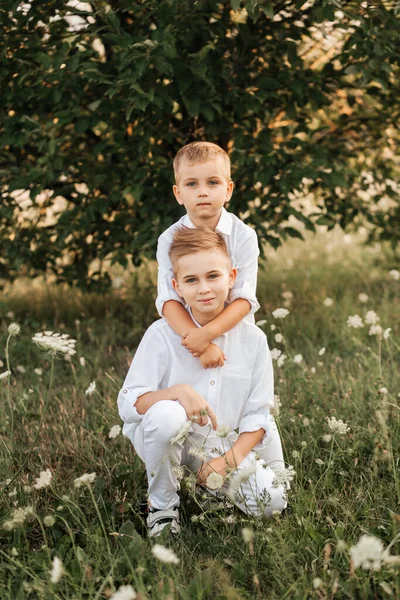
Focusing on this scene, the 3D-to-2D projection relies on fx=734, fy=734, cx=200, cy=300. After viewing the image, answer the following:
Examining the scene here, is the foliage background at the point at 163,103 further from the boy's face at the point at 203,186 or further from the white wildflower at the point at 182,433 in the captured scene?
the white wildflower at the point at 182,433

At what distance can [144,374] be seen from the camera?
251cm

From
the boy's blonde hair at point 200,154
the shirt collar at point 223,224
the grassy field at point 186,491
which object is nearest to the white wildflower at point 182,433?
the grassy field at point 186,491

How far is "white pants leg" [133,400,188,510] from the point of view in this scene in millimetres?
2316

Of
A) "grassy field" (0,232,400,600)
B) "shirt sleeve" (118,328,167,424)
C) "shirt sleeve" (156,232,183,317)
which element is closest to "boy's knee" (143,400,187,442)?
"shirt sleeve" (118,328,167,424)

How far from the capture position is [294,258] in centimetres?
668

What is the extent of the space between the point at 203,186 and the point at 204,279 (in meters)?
0.35

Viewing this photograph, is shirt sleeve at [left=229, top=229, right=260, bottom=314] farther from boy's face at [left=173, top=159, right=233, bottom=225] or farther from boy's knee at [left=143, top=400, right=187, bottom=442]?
boy's knee at [left=143, top=400, right=187, bottom=442]

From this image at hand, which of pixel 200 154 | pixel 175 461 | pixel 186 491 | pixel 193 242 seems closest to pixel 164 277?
pixel 193 242

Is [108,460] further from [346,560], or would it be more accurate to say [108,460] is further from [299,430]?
[346,560]

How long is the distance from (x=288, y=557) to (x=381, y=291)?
369 centimetres

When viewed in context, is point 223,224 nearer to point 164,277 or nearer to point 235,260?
point 235,260

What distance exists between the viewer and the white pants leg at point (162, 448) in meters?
2.32

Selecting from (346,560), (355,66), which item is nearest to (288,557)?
(346,560)

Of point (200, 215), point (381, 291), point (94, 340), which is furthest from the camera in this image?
point (381, 291)
